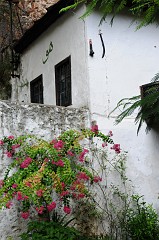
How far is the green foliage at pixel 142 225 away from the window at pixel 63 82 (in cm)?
284

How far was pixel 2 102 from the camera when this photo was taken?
5.94 metres

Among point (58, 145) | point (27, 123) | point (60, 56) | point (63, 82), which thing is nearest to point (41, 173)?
point (58, 145)

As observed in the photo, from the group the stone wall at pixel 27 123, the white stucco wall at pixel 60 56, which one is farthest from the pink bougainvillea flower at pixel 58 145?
the white stucco wall at pixel 60 56

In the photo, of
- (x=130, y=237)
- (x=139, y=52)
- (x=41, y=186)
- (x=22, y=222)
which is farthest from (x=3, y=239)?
(x=139, y=52)

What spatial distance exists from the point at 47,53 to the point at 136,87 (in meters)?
2.83

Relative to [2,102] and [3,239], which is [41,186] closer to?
[3,239]

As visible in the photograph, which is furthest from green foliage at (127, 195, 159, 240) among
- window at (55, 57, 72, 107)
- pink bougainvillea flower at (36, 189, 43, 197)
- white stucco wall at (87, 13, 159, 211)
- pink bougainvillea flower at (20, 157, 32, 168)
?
window at (55, 57, 72, 107)

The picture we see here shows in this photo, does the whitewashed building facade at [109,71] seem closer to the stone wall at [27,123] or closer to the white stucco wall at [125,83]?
the white stucco wall at [125,83]

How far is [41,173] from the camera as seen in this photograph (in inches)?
202

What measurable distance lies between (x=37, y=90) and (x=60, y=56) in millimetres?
1858

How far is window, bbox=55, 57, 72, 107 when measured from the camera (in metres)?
8.05

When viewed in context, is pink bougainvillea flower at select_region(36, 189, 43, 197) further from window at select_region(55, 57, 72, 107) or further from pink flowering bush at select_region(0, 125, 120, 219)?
window at select_region(55, 57, 72, 107)

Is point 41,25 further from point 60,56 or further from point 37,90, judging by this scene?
point 37,90

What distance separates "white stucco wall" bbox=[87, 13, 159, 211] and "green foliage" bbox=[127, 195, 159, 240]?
0.65m
